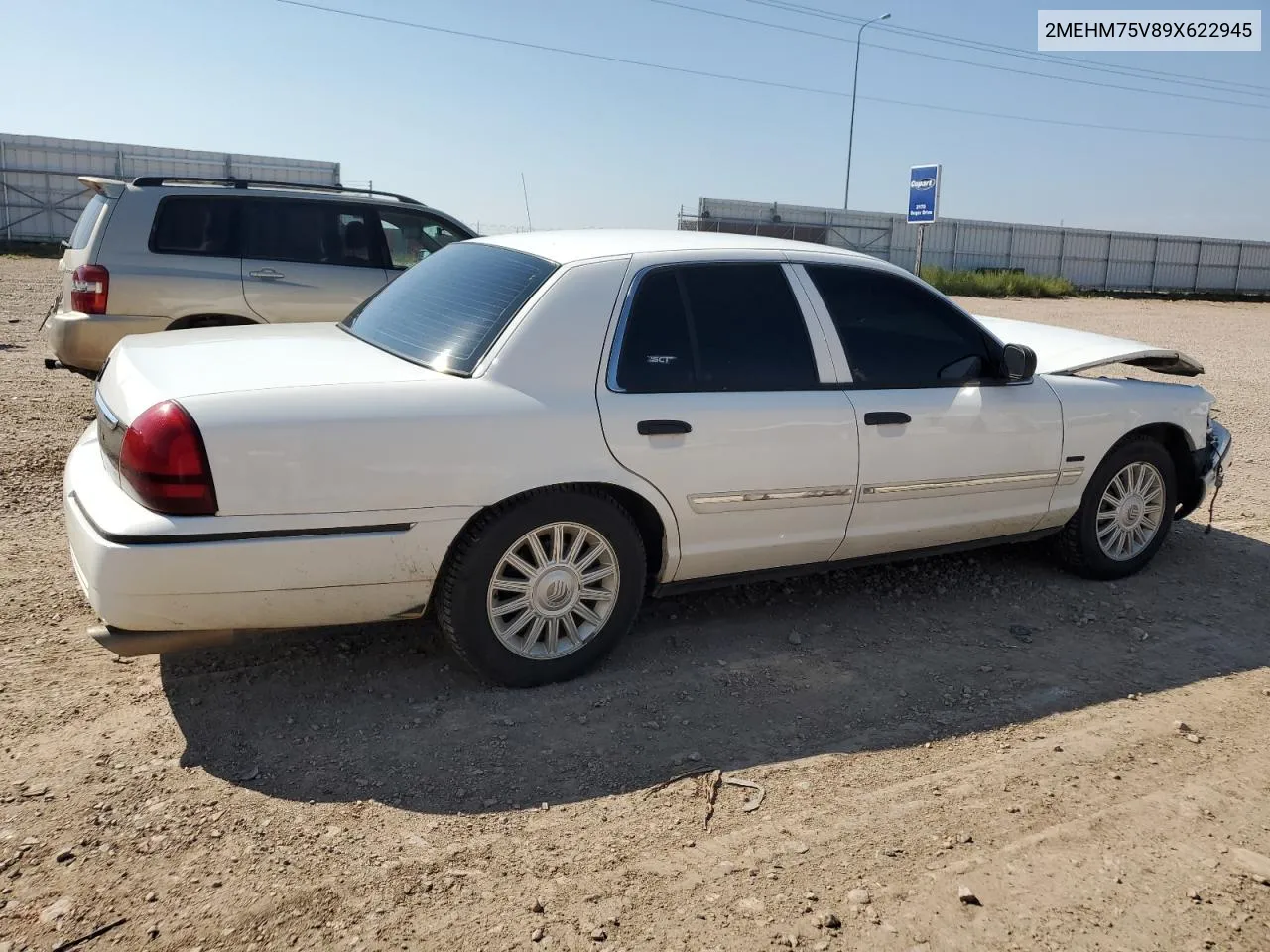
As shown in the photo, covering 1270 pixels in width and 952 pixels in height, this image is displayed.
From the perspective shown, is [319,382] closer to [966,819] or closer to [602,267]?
[602,267]

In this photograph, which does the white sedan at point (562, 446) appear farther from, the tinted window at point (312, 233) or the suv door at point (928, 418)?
the tinted window at point (312, 233)

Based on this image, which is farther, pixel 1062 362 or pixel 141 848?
pixel 1062 362

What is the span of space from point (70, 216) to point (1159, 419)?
3361cm

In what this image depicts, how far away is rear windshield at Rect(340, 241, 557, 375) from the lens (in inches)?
154

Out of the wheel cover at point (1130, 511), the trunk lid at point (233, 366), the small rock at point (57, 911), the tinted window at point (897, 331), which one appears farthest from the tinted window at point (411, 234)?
the small rock at point (57, 911)

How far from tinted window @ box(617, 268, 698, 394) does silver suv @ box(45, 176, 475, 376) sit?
4637 mm

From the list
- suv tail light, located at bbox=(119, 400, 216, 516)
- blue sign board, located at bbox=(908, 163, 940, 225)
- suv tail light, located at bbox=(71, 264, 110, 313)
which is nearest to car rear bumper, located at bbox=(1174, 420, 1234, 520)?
suv tail light, located at bbox=(119, 400, 216, 516)

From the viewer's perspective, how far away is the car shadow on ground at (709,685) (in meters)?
3.42

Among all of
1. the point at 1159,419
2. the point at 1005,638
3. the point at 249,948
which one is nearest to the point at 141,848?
the point at 249,948

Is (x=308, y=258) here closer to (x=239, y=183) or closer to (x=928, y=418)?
(x=239, y=183)

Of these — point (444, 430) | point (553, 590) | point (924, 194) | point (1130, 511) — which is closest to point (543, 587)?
point (553, 590)

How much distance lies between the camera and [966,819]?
10.6 ft

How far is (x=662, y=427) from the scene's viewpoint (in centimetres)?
393

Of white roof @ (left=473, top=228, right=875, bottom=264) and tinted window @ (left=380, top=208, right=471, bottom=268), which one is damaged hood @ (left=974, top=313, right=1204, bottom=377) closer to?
white roof @ (left=473, top=228, right=875, bottom=264)
